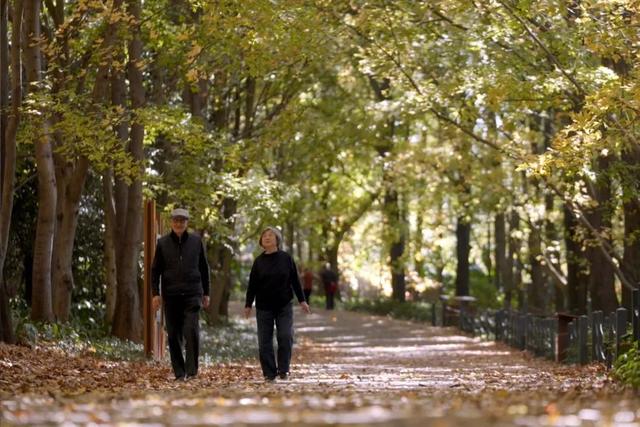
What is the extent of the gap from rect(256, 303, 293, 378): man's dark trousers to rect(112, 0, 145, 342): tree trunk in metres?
6.74

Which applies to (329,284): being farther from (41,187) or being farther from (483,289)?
(41,187)

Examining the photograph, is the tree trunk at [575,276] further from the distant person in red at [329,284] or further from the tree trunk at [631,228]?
the distant person in red at [329,284]

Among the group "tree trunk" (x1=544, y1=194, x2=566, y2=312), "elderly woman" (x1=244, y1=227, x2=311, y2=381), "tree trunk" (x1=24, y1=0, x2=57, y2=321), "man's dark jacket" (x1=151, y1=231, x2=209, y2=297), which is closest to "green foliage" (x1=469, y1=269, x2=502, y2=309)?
"tree trunk" (x1=544, y1=194, x2=566, y2=312)

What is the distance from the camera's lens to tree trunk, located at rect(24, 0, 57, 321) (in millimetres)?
18453

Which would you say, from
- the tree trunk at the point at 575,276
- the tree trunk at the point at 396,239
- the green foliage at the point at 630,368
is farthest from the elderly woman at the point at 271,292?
the tree trunk at the point at 396,239

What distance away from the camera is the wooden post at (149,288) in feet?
61.7

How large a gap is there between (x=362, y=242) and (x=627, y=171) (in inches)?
1807

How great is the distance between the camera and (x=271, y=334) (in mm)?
15211

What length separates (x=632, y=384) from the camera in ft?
44.4

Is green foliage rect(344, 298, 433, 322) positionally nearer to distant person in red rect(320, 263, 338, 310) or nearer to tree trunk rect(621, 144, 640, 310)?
distant person in red rect(320, 263, 338, 310)

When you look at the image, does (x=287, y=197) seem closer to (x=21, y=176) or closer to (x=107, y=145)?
(x=21, y=176)

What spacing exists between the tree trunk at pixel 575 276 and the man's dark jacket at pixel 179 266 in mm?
18052

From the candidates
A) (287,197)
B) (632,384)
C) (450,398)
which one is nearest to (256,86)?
(287,197)

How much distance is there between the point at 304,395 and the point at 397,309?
38.9 meters
